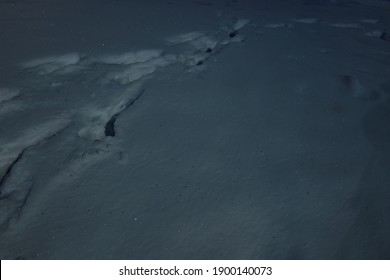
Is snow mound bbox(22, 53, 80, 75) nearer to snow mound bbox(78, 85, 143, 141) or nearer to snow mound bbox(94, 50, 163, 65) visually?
snow mound bbox(94, 50, 163, 65)

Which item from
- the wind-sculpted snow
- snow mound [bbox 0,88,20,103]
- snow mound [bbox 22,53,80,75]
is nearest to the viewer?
the wind-sculpted snow

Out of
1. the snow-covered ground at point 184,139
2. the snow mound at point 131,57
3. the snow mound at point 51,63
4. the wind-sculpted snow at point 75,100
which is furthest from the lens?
the snow mound at point 131,57

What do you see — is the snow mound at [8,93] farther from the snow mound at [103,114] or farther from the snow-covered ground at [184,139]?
the snow mound at [103,114]

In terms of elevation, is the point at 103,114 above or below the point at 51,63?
below

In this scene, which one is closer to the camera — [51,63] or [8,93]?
[8,93]

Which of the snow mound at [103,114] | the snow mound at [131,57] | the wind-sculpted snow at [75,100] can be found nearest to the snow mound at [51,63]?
the wind-sculpted snow at [75,100]

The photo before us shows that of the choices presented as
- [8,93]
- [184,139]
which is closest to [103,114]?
[184,139]

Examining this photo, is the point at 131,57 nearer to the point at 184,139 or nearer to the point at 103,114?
the point at 103,114

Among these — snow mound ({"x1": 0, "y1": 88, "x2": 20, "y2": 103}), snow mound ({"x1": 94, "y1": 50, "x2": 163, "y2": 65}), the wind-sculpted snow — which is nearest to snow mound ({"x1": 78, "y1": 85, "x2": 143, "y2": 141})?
the wind-sculpted snow

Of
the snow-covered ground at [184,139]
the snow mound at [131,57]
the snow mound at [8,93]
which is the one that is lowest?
the snow-covered ground at [184,139]
